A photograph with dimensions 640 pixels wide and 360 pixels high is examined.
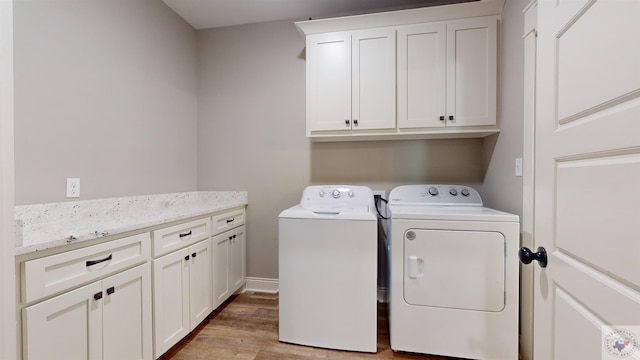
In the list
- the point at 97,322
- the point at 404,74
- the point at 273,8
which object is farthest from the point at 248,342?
the point at 273,8

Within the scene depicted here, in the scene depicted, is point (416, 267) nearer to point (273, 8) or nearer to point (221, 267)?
point (221, 267)

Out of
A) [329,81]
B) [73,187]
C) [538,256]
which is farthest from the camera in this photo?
[329,81]

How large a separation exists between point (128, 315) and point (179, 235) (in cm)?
50

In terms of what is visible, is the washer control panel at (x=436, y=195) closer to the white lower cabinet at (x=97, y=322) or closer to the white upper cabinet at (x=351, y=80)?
the white upper cabinet at (x=351, y=80)

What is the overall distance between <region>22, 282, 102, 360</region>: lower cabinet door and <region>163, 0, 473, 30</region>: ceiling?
7.71ft

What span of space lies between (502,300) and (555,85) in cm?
132

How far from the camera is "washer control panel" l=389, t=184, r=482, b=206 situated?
217 centimetres

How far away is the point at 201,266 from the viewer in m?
1.96

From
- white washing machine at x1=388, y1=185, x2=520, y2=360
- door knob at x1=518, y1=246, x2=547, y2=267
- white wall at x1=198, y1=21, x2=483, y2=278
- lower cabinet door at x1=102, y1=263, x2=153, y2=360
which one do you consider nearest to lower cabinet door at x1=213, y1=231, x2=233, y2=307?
white wall at x1=198, y1=21, x2=483, y2=278

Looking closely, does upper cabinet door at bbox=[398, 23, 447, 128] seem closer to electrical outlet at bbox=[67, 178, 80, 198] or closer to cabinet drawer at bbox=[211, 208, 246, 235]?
cabinet drawer at bbox=[211, 208, 246, 235]

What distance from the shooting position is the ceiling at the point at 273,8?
2.31 m

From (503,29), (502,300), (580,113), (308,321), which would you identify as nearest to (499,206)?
(502,300)

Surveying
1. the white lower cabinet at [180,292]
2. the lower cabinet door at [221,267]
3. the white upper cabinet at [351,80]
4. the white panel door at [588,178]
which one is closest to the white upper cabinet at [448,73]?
the white upper cabinet at [351,80]

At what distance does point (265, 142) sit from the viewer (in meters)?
2.65
